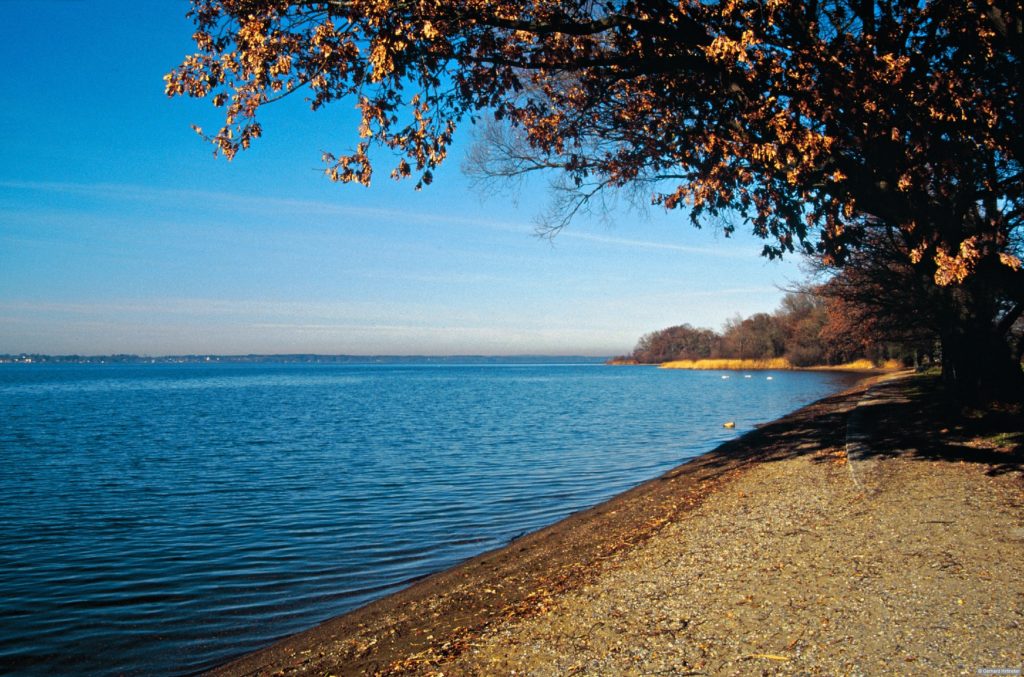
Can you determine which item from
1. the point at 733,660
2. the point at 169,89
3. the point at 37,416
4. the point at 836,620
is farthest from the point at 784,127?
the point at 37,416

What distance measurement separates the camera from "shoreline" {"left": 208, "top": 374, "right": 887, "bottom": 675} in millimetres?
6324

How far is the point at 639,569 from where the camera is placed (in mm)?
7598

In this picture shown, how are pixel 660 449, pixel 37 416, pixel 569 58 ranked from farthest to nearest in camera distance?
pixel 37 416 → pixel 660 449 → pixel 569 58

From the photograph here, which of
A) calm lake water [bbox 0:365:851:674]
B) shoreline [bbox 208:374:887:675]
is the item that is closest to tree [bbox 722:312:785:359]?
calm lake water [bbox 0:365:851:674]

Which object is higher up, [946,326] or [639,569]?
[946,326]

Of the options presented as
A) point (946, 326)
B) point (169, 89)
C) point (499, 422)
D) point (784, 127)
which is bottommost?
point (499, 422)

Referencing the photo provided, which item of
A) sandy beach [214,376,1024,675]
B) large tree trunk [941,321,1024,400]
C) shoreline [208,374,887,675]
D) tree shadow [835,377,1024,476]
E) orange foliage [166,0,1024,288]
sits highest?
orange foliage [166,0,1024,288]

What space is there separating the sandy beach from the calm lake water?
1218 millimetres

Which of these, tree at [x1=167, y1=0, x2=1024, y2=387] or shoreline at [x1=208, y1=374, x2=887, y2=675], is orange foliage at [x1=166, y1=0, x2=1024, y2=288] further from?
shoreline at [x1=208, y1=374, x2=887, y2=675]

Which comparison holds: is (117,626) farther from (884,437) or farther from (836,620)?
(884,437)

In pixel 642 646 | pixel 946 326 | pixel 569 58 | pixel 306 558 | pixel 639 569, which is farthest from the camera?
pixel 946 326

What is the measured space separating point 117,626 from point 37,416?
41.3 meters

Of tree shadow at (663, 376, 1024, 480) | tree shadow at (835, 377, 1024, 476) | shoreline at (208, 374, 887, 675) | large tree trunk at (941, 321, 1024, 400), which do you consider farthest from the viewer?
large tree trunk at (941, 321, 1024, 400)

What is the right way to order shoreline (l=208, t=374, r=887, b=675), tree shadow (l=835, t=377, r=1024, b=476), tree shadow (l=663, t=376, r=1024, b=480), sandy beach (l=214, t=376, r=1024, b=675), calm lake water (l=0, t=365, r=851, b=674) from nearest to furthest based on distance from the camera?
A: sandy beach (l=214, t=376, r=1024, b=675) < shoreline (l=208, t=374, r=887, b=675) < calm lake water (l=0, t=365, r=851, b=674) < tree shadow (l=835, t=377, r=1024, b=476) < tree shadow (l=663, t=376, r=1024, b=480)
